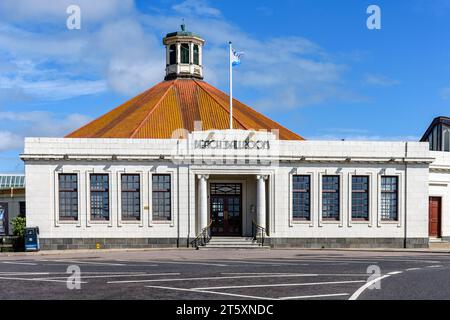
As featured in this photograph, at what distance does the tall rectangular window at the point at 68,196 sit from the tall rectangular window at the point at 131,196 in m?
2.49

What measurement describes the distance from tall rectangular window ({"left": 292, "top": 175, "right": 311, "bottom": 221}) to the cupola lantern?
22.9 m

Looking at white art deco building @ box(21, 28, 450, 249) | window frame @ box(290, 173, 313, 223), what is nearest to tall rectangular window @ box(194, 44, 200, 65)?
white art deco building @ box(21, 28, 450, 249)

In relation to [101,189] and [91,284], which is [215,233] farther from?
[91,284]

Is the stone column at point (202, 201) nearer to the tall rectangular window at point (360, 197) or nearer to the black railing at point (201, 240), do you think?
the black railing at point (201, 240)

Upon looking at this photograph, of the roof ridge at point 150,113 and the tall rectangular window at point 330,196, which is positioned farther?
the roof ridge at point 150,113

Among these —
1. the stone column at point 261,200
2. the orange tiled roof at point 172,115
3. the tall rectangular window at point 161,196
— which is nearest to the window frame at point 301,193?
the stone column at point 261,200

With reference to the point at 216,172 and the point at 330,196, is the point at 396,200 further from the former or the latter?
the point at 216,172

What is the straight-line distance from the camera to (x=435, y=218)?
35344 mm

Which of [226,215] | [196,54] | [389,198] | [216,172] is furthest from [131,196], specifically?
[196,54]

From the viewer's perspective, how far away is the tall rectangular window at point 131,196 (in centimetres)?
3052

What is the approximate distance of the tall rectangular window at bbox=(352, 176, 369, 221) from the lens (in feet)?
103

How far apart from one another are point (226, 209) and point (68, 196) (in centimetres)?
859

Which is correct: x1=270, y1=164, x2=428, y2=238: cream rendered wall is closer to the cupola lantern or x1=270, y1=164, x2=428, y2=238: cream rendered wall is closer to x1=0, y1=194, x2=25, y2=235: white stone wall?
the cupola lantern

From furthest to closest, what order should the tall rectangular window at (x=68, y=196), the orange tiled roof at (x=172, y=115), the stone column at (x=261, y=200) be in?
the orange tiled roof at (x=172, y=115) < the stone column at (x=261, y=200) < the tall rectangular window at (x=68, y=196)
